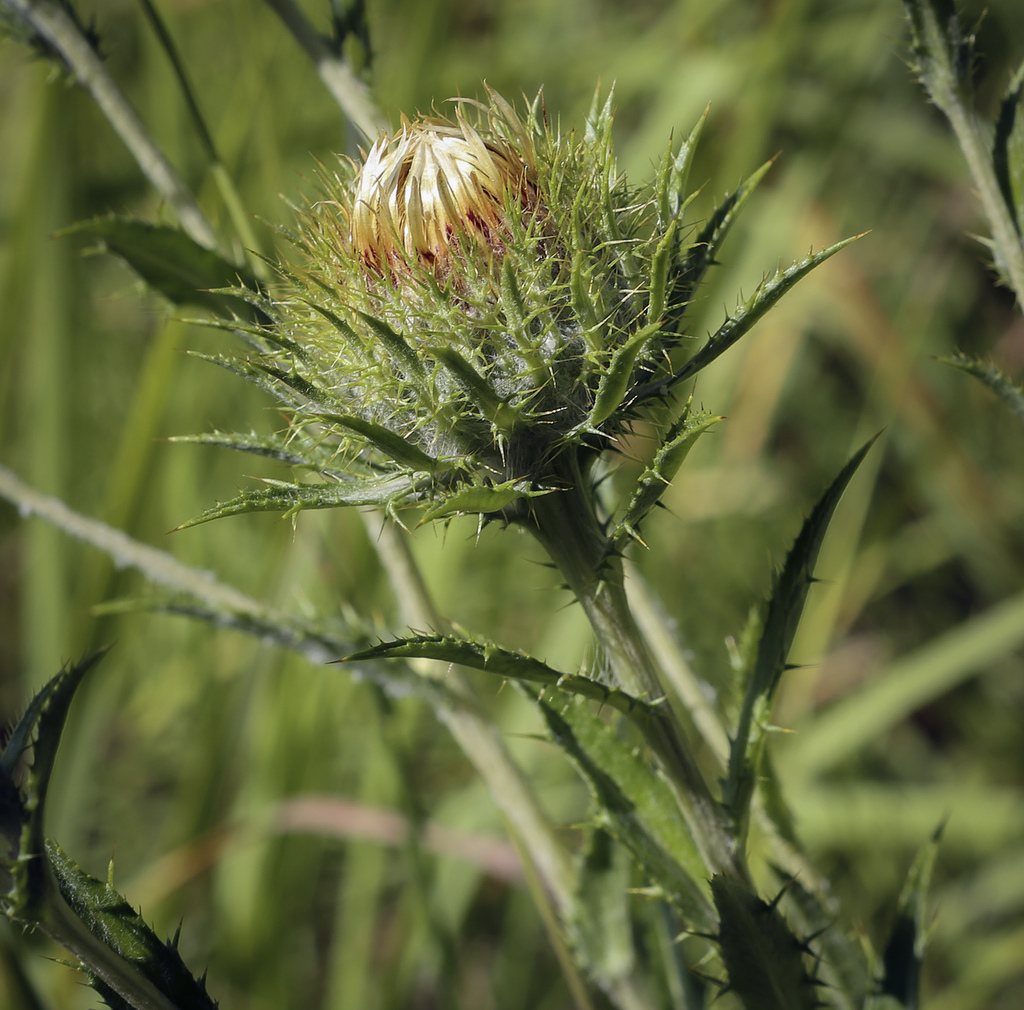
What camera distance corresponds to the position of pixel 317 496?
1.12m

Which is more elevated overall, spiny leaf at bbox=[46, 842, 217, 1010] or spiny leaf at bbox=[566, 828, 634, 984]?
spiny leaf at bbox=[46, 842, 217, 1010]

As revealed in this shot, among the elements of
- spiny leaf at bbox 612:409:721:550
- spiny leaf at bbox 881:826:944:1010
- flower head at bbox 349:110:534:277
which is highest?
flower head at bbox 349:110:534:277

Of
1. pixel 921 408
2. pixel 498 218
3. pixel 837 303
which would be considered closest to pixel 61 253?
pixel 498 218

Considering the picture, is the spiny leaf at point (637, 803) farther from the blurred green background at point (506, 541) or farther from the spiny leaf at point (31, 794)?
the blurred green background at point (506, 541)

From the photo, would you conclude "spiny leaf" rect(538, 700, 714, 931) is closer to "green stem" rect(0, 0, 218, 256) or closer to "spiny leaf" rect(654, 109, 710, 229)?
"spiny leaf" rect(654, 109, 710, 229)

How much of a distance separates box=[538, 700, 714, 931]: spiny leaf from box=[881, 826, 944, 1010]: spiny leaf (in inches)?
12.7

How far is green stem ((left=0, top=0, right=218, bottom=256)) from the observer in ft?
5.80

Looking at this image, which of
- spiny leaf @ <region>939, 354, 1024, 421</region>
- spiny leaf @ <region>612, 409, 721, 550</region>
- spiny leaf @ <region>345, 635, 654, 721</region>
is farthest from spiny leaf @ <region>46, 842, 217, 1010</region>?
spiny leaf @ <region>939, 354, 1024, 421</region>

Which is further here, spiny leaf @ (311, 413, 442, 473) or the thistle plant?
the thistle plant

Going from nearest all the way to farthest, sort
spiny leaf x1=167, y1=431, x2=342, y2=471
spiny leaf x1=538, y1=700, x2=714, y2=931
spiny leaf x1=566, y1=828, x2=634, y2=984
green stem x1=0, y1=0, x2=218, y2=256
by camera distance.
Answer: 1. spiny leaf x1=167, y1=431, x2=342, y2=471
2. spiny leaf x1=538, y1=700, x2=714, y2=931
3. spiny leaf x1=566, y1=828, x2=634, y2=984
4. green stem x1=0, y1=0, x2=218, y2=256

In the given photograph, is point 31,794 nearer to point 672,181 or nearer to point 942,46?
point 672,181

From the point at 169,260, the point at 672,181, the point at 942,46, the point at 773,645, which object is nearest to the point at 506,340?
the point at 672,181

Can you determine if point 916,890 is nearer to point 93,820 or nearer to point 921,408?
point 921,408

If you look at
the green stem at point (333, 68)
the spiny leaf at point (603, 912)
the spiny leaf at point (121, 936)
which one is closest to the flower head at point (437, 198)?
the green stem at point (333, 68)
